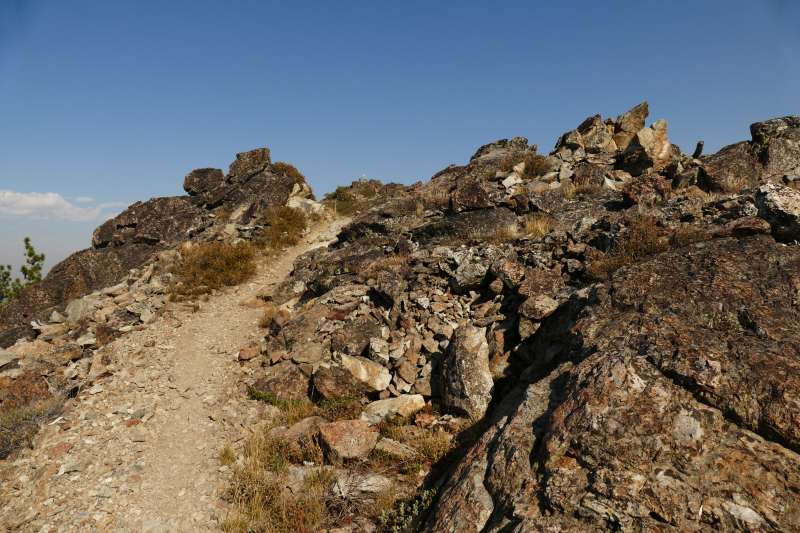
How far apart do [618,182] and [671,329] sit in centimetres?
1425

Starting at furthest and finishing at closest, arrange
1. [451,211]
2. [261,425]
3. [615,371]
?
1. [451,211]
2. [261,425]
3. [615,371]

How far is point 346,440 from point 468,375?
2.74 meters

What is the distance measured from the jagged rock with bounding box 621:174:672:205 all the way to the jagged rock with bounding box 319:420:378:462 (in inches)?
447

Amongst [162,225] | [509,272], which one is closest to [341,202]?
[162,225]

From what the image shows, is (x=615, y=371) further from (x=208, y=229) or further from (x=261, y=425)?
(x=208, y=229)

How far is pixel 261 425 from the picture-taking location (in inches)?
342

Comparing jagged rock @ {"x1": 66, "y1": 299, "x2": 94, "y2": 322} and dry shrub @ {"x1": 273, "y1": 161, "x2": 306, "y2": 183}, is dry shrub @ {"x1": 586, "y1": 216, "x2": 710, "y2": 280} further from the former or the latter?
dry shrub @ {"x1": 273, "y1": 161, "x2": 306, "y2": 183}

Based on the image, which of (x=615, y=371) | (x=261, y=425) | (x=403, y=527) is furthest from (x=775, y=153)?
(x=261, y=425)

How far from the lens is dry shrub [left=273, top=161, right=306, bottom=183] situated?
29.5m

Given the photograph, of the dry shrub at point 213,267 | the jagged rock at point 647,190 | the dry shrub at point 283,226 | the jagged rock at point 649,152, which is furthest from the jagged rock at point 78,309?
the jagged rock at point 649,152

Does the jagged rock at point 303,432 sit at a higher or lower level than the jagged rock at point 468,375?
lower

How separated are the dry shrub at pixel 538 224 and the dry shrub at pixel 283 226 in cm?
1434

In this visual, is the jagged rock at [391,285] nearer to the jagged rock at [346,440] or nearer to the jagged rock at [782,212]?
the jagged rock at [346,440]

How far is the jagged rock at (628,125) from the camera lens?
21500 millimetres
